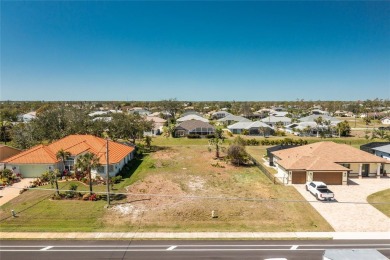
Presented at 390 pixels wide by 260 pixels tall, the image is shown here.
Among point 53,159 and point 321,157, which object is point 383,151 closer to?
point 321,157

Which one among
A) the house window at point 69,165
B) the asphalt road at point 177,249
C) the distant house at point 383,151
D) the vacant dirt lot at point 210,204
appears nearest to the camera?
the asphalt road at point 177,249

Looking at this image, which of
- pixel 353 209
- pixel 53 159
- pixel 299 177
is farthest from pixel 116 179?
pixel 353 209

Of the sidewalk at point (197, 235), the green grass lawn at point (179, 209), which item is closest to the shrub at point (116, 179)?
the green grass lawn at point (179, 209)

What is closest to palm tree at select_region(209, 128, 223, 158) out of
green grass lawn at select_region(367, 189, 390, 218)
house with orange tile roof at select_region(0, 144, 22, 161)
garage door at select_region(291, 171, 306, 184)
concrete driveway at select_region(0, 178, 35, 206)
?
garage door at select_region(291, 171, 306, 184)

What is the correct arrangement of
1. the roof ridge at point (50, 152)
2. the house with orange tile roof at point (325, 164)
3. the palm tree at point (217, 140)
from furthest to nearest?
the palm tree at point (217, 140) < the roof ridge at point (50, 152) < the house with orange tile roof at point (325, 164)

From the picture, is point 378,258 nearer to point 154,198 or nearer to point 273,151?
point 154,198

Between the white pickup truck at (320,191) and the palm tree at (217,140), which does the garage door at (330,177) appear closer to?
the white pickup truck at (320,191)
